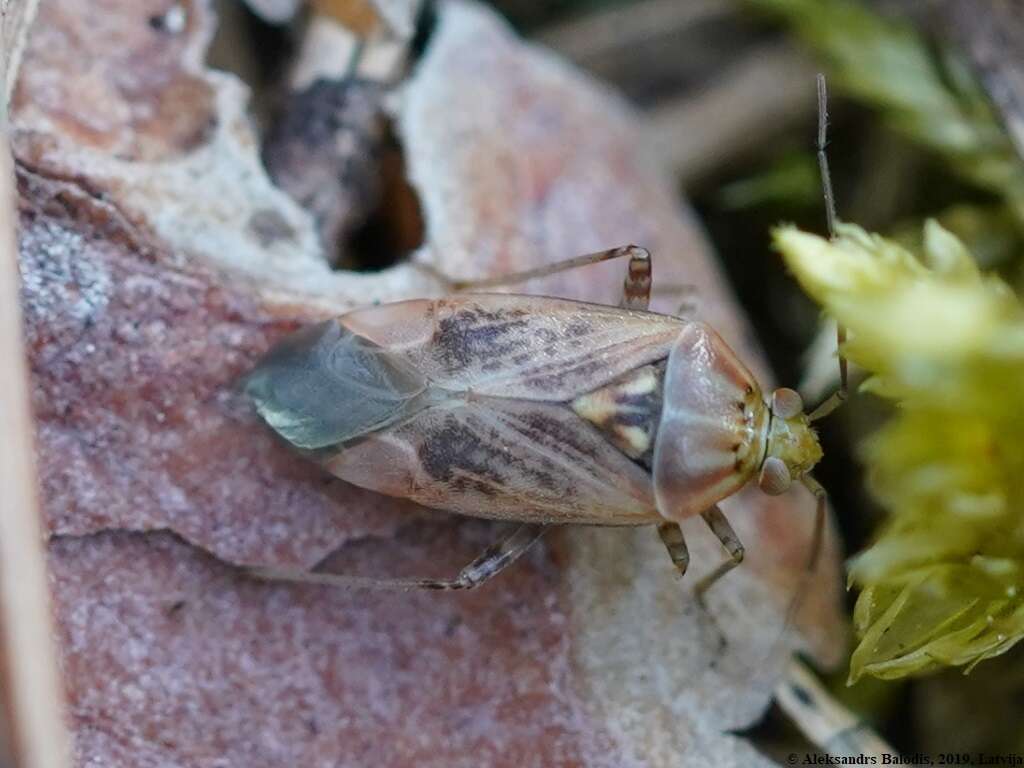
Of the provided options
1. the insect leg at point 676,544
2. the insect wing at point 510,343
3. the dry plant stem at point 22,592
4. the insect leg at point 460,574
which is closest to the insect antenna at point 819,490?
the insect leg at point 676,544

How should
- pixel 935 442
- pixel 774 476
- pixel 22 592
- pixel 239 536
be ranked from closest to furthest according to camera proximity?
1. pixel 22 592
2. pixel 935 442
3. pixel 239 536
4. pixel 774 476

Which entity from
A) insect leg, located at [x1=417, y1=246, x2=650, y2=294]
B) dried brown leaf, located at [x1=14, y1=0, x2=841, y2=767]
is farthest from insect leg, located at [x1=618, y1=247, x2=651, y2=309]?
dried brown leaf, located at [x1=14, y1=0, x2=841, y2=767]

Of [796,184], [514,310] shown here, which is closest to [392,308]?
[514,310]

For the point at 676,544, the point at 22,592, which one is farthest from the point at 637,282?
the point at 22,592

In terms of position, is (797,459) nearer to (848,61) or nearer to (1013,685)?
(1013,685)

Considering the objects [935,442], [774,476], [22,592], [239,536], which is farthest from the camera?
[774,476]

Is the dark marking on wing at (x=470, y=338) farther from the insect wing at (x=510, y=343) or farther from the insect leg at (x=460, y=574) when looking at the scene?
the insect leg at (x=460, y=574)

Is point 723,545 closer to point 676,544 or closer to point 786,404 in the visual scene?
point 676,544
